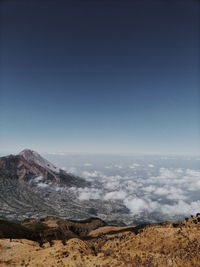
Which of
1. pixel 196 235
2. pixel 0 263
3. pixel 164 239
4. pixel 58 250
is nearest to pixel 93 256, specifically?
pixel 58 250

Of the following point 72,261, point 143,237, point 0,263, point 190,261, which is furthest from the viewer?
point 143,237

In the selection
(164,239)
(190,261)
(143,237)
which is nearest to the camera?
(190,261)

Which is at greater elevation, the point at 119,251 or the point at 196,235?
the point at 196,235

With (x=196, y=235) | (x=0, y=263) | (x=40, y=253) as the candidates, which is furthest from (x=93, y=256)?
(x=196, y=235)

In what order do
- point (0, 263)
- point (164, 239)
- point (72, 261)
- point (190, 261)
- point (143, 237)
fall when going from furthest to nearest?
point (143, 237) → point (164, 239) → point (0, 263) → point (72, 261) → point (190, 261)

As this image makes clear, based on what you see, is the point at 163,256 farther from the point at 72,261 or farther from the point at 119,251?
the point at 72,261

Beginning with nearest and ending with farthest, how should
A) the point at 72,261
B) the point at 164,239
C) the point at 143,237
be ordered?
the point at 72,261 < the point at 164,239 < the point at 143,237

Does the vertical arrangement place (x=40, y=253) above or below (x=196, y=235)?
below

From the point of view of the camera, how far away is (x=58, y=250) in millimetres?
39969

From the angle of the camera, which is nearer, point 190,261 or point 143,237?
point 190,261

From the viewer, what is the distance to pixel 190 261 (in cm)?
3238

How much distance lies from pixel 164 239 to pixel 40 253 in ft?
80.7

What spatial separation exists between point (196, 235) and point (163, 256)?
10.5m

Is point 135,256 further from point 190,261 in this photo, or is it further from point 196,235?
point 196,235
